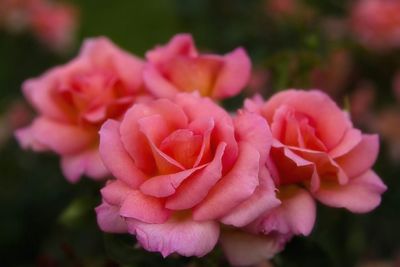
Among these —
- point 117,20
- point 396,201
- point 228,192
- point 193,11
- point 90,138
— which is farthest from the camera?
point 117,20

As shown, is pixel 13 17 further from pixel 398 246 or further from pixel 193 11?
pixel 398 246

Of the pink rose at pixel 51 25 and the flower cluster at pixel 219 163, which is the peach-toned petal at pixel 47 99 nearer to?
the flower cluster at pixel 219 163

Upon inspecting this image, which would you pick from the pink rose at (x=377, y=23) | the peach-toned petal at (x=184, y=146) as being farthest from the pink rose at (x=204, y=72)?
the pink rose at (x=377, y=23)

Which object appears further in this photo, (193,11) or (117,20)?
(117,20)

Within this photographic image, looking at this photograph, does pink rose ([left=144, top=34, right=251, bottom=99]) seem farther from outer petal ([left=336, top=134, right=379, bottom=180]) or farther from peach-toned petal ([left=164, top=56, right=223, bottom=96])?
outer petal ([left=336, top=134, right=379, bottom=180])

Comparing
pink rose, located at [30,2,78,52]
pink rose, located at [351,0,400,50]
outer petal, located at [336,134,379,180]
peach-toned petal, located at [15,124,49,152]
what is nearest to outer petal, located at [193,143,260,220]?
outer petal, located at [336,134,379,180]

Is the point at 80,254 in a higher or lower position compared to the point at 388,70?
lower

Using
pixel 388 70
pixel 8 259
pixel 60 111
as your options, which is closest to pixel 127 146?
pixel 60 111

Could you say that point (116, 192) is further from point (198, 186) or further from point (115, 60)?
point (115, 60)

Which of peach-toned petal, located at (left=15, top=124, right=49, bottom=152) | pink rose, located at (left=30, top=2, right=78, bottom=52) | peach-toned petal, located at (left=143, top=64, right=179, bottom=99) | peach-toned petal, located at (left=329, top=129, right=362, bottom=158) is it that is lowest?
pink rose, located at (left=30, top=2, right=78, bottom=52)
